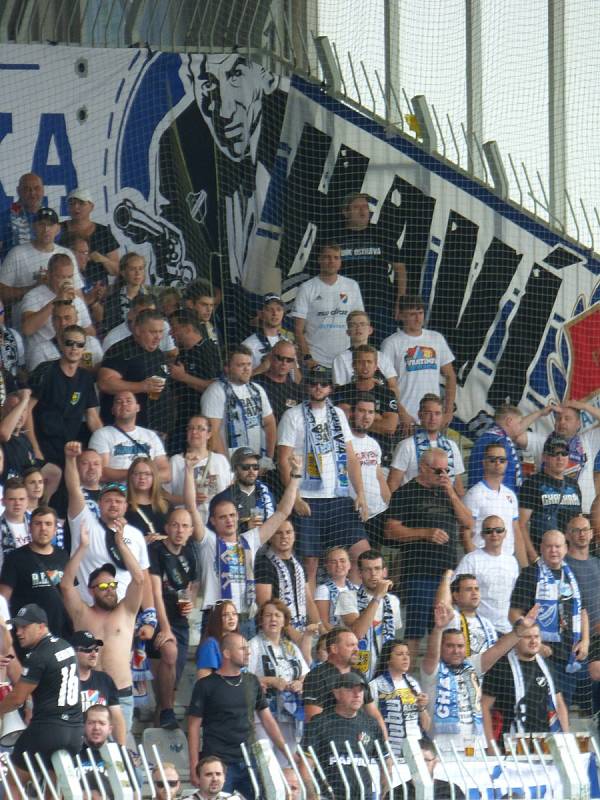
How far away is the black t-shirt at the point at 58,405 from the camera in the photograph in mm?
11812

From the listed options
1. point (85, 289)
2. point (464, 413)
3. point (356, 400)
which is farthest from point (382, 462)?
point (85, 289)

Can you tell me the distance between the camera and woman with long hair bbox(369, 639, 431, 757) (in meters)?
10.7

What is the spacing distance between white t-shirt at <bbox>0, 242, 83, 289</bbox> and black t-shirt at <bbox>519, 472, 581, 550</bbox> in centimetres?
334

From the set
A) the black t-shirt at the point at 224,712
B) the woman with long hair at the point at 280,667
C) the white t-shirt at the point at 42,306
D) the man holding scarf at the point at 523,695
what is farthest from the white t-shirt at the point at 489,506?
the white t-shirt at the point at 42,306

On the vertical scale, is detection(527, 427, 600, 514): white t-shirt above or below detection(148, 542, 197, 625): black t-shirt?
above

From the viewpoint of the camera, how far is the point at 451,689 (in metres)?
11.0

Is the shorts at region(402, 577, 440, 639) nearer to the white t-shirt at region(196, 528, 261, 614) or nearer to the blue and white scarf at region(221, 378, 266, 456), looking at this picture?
the white t-shirt at region(196, 528, 261, 614)

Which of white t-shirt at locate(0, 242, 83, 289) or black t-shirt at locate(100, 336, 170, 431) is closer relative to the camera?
black t-shirt at locate(100, 336, 170, 431)

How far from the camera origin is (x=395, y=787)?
29.5 ft

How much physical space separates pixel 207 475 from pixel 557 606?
235 cm

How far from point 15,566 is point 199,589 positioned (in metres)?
1.35

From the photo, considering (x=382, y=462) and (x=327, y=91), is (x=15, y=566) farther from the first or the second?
(x=327, y=91)

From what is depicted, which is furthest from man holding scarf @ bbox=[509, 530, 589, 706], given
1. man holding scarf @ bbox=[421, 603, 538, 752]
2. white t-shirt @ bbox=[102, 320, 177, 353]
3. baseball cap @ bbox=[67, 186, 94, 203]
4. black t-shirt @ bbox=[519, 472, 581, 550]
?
baseball cap @ bbox=[67, 186, 94, 203]

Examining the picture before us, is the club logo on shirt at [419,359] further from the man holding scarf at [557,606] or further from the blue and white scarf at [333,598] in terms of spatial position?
the blue and white scarf at [333,598]
